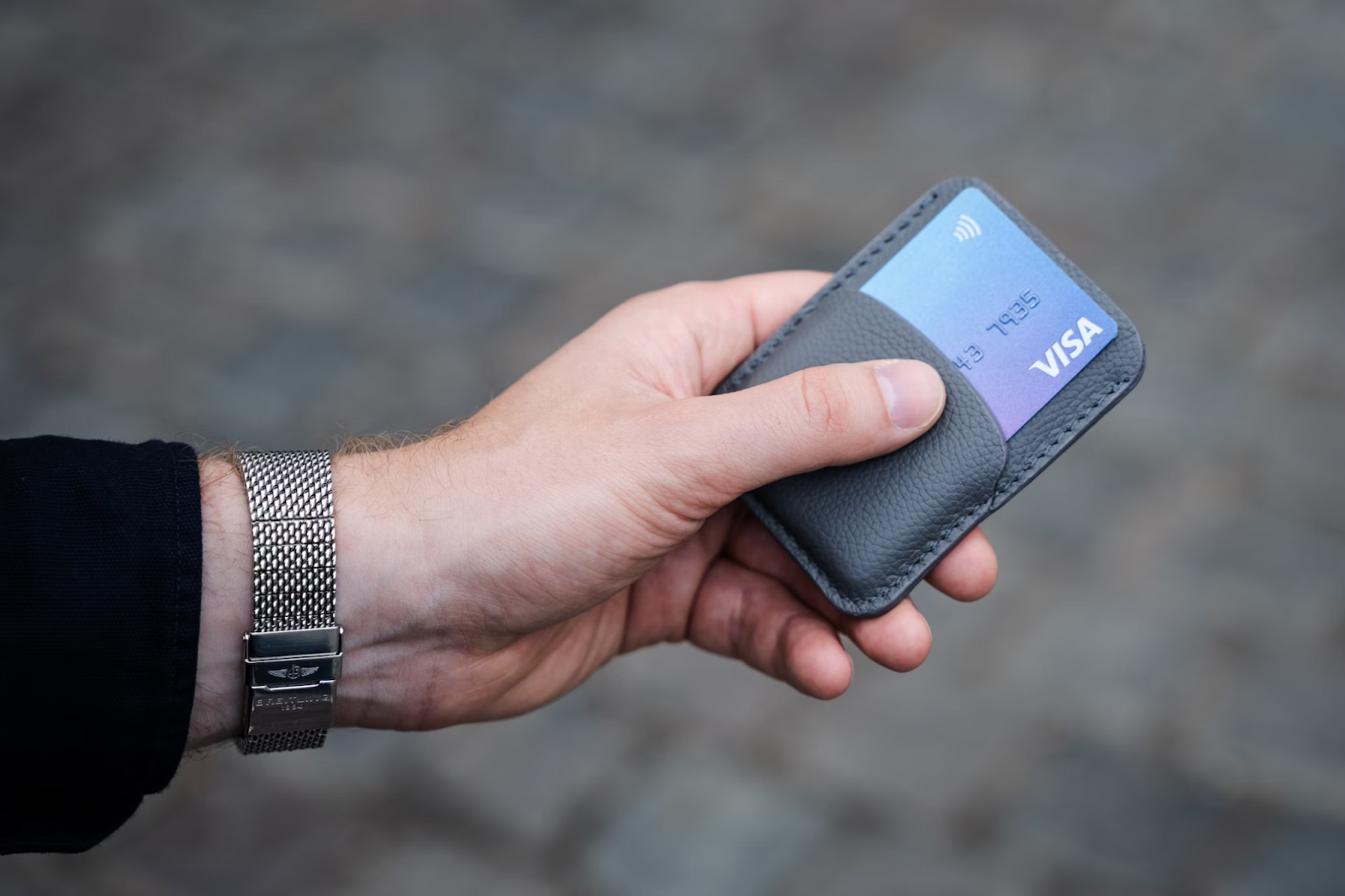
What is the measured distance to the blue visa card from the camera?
56.2 inches

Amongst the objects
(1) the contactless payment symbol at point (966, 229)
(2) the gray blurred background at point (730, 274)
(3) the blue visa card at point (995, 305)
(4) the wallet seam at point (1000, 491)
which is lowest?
(2) the gray blurred background at point (730, 274)

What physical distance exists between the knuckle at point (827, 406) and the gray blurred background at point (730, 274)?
3.12 ft

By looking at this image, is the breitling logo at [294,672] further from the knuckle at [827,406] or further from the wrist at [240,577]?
the knuckle at [827,406]

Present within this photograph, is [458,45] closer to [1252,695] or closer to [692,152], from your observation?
[692,152]

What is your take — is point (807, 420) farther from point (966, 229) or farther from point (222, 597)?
point (222, 597)

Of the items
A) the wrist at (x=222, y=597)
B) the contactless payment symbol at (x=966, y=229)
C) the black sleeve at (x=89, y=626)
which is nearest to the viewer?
the black sleeve at (x=89, y=626)

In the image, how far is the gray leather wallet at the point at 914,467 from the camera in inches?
56.1

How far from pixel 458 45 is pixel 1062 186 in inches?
65.5

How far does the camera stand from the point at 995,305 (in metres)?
1.46

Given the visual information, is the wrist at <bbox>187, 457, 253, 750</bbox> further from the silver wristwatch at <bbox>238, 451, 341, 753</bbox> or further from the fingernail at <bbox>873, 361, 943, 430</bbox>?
the fingernail at <bbox>873, 361, 943, 430</bbox>

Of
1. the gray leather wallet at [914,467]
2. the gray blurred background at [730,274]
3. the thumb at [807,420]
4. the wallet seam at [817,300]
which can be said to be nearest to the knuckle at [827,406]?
the thumb at [807,420]

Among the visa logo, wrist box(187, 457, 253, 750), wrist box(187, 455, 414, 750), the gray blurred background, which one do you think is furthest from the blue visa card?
the gray blurred background

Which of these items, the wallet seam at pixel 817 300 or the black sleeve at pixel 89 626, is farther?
the wallet seam at pixel 817 300

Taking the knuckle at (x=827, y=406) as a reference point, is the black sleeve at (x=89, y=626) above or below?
below
